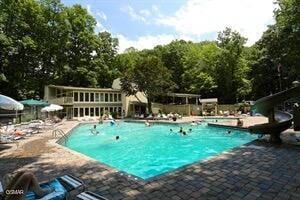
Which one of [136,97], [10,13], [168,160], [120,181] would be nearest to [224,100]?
[136,97]

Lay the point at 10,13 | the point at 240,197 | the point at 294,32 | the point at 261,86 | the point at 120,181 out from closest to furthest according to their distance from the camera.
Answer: the point at 240,197 < the point at 120,181 < the point at 294,32 < the point at 10,13 < the point at 261,86

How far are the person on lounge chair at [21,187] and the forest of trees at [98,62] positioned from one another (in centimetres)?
2722

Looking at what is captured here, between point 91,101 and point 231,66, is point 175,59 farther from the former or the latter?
point 91,101

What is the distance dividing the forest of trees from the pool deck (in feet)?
77.1

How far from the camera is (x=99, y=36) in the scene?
43.9m

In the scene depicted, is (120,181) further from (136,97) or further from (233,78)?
(233,78)

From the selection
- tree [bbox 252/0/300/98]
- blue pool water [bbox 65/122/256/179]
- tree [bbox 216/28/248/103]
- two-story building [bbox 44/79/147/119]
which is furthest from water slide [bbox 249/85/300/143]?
tree [bbox 216/28/248/103]

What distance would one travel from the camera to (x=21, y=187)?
3961mm

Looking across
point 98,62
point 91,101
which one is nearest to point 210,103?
point 91,101

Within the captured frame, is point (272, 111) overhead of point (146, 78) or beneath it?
beneath

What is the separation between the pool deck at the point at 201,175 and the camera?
16.2 feet

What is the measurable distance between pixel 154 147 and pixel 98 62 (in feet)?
91.0

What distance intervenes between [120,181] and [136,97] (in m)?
30.0

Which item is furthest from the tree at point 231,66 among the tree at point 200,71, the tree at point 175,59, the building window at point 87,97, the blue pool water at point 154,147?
the blue pool water at point 154,147
